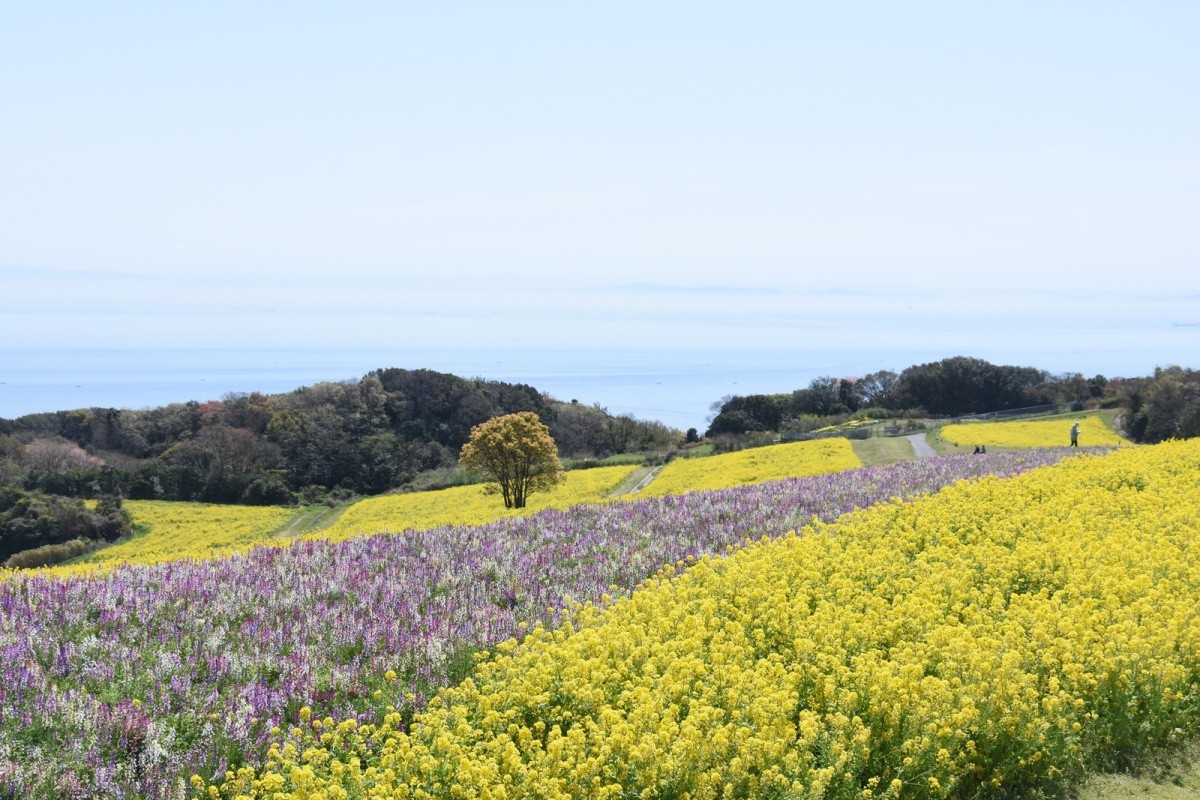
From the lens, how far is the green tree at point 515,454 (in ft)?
128

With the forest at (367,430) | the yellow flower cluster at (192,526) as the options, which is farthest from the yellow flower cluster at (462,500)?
the forest at (367,430)

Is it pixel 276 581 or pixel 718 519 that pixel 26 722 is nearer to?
pixel 276 581

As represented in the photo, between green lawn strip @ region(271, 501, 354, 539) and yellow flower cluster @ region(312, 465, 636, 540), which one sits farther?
green lawn strip @ region(271, 501, 354, 539)

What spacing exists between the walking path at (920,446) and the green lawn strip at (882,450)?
0.31 m

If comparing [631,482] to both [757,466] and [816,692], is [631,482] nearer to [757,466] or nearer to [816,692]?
[757,466]

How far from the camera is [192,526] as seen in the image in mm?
56594

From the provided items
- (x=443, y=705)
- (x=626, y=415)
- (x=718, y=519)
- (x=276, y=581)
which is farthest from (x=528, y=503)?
(x=626, y=415)

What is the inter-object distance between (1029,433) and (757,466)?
2111 cm

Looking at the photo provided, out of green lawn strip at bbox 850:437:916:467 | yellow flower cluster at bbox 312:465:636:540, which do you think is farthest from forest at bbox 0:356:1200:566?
green lawn strip at bbox 850:437:916:467

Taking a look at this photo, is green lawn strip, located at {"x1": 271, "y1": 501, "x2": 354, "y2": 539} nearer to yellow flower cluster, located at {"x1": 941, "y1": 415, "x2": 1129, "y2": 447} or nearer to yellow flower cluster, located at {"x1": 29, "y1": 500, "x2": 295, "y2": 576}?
yellow flower cluster, located at {"x1": 29, "y1": 500, "x2": 295, "y2": 576}

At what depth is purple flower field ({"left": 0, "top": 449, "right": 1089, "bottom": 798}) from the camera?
6.55m

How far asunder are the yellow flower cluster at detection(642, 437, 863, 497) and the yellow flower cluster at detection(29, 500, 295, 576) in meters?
20.4

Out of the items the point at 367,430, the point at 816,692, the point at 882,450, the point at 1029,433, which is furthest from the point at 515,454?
the point at 367,430

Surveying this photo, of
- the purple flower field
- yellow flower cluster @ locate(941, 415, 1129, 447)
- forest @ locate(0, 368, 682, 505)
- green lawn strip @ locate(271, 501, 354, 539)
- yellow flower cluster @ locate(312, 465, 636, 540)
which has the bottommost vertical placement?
green lawn strip @ locate(271, 501, 354, 539)
